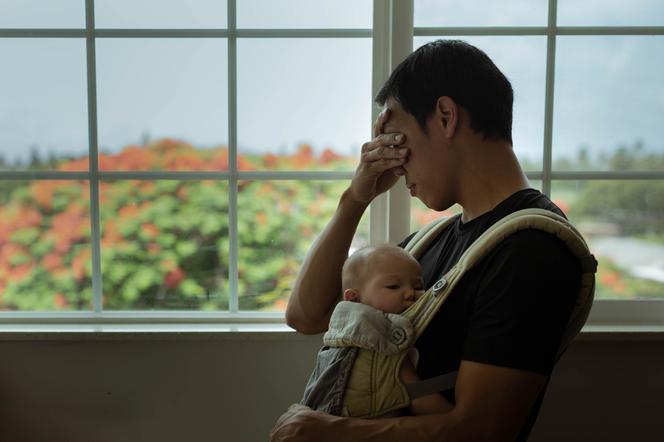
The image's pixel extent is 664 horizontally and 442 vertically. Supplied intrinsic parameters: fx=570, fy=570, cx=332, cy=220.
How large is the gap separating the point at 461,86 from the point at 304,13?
995mm

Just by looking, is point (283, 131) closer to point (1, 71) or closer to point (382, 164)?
point (382, 164)

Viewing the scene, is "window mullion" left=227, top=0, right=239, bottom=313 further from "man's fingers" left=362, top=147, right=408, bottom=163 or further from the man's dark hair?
the man's dark hair

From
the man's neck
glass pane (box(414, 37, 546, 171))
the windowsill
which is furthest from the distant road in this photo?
the man's neck

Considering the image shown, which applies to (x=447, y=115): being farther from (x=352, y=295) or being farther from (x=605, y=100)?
(x=605, y=100)

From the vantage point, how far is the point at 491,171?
1.18 metres

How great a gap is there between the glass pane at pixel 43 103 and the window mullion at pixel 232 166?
503 millimetres

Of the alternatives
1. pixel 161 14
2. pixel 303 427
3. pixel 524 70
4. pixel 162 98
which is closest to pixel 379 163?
pixel 303 427

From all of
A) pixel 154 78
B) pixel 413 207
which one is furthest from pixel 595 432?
pixel 154 78

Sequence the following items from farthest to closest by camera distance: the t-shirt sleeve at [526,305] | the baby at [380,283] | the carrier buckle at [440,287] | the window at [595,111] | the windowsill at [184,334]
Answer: the window at [595,111], the windowsill at [184,334], the baby at [380,283], the carrier buckle at [440,287], the t-shirt sleeve at [526,305]

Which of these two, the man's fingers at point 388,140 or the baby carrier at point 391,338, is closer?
the baby carrier at point 391,338

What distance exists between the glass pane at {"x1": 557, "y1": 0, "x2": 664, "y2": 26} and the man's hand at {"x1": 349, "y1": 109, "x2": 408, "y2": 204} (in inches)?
37.3

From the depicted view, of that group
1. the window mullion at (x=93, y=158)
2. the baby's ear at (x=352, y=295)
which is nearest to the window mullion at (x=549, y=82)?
the baby's ear at (x=352, y=295)

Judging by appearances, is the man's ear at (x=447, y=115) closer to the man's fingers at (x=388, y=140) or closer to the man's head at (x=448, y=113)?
the man's head at (x=448, y=113)

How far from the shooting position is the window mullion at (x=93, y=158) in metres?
1.94
